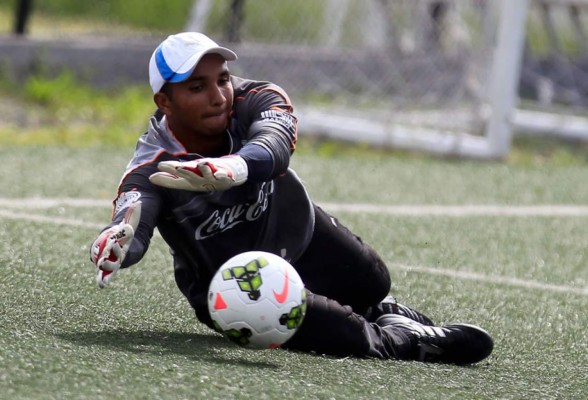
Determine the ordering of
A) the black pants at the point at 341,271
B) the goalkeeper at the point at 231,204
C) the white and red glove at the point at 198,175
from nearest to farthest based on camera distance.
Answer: the white and red glove at the point at 198,175, the goalkeeper at the point at 231,204, the black pants at the point at 341,271

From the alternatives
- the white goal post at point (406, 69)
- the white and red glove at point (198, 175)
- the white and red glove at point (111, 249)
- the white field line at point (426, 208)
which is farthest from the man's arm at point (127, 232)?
the white goal post at point (406, 69)

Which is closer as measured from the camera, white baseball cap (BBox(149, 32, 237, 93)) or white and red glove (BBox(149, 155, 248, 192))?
white and red glove (BBox(149, 155, 248, 192))

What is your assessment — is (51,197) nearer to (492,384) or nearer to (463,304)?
(463,304)

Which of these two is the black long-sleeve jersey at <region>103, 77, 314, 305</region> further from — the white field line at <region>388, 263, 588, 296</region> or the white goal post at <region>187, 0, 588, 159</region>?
the white goal post at <region>187, 0, 588, 159</region>

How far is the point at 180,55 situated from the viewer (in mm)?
4094

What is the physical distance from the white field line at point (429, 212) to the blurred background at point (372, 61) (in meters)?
2.12

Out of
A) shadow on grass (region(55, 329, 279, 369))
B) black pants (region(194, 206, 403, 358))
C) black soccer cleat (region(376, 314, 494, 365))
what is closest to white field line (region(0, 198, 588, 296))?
black pants (region(194, 206, 403, 358))

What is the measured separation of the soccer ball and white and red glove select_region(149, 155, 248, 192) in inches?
11.4

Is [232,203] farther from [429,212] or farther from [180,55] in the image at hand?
[429,212]

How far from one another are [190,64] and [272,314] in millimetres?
914

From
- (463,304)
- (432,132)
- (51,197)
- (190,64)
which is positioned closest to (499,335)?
(463,304)

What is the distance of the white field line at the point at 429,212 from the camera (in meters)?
5.79

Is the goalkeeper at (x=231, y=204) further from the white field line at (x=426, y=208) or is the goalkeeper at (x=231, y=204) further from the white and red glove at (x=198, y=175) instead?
the white field line at (x=426, y=208)

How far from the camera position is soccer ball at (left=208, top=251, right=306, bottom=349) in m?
3.83
